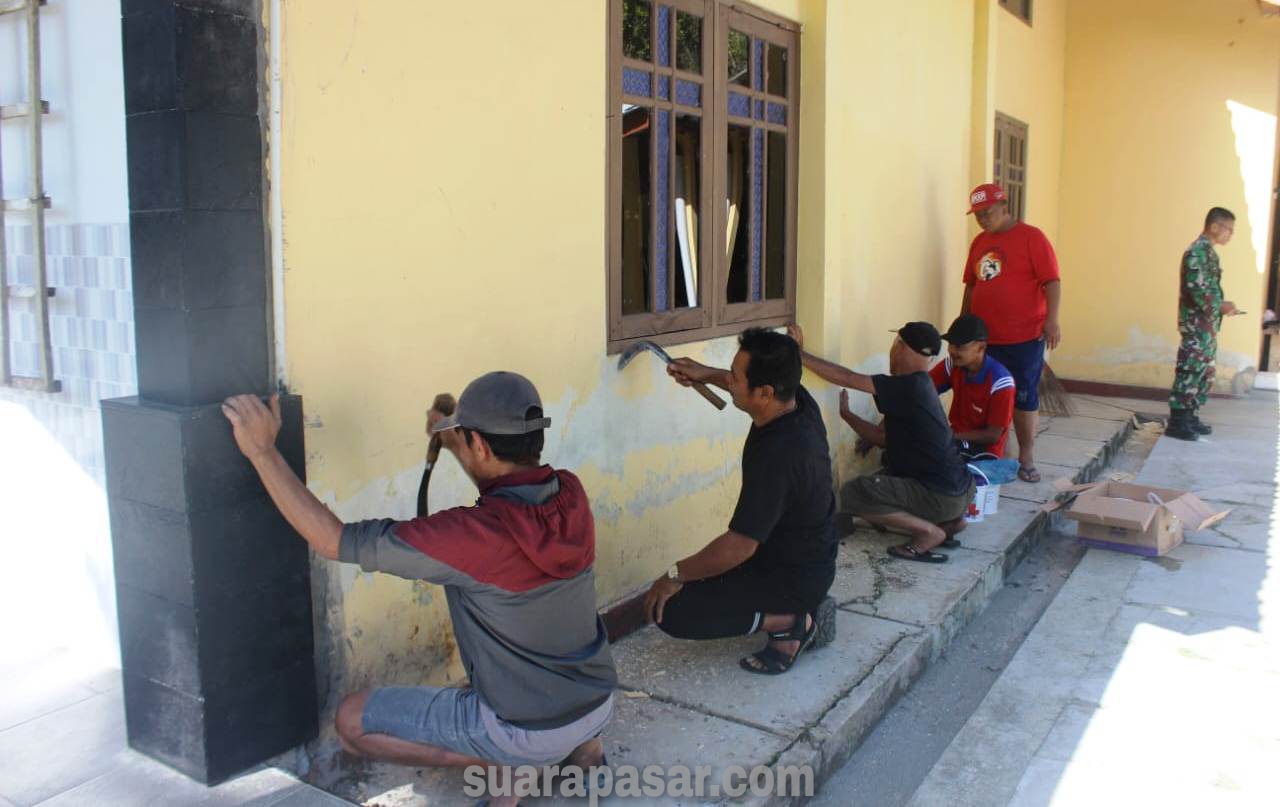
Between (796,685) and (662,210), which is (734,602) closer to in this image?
(796,685)

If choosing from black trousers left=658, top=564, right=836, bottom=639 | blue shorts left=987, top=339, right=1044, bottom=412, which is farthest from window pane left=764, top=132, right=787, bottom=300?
blue shorts left=987, top=339, right=1044, bottom=412

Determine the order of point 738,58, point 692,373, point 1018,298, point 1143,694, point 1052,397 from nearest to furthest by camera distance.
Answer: point 1143,694
point 692,373
point 738,58
point 1018,298
point 1052,397

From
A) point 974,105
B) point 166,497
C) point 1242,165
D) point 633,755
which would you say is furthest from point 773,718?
point 1242,165

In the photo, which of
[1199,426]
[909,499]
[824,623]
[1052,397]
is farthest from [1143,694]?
[1052,397]

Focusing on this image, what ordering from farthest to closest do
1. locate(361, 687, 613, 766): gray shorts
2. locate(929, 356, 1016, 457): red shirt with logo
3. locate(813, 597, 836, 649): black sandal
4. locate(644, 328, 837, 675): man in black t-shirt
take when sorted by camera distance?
1. locate(929, 356, 1016, 457): red shirt with logo
2. locate(813, 597, 836, 649): black sandal
3. locate(644, 328, 837, 675): man in black t-shirt
4. locate(361, 687, 613, 766): gray shorts

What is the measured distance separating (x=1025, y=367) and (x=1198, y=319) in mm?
2405

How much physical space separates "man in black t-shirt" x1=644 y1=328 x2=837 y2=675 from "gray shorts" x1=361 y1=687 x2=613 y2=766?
3.01 ft

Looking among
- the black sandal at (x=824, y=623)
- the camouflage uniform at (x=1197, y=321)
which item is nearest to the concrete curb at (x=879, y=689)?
the black sandal at (x=824, y=623)

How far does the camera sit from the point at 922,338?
4746mm

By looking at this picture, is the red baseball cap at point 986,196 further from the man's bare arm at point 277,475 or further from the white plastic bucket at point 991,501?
the man's bare arm at point 277,475

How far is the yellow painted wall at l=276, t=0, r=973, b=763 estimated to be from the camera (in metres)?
2.69

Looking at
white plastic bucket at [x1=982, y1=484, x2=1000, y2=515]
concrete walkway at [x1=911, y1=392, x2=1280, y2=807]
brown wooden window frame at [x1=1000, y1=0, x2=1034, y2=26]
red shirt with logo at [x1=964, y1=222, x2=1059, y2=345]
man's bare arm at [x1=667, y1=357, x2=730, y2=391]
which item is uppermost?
brown wooden window frame at [x1=1000, y1=0, x2=1034, y2=26]

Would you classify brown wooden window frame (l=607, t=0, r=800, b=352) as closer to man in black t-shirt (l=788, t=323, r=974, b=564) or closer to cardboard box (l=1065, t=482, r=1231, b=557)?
man in black t-shirt (l=788, t=323, r=974, b=564)

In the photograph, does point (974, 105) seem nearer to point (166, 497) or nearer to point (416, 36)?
point (416, 36)
